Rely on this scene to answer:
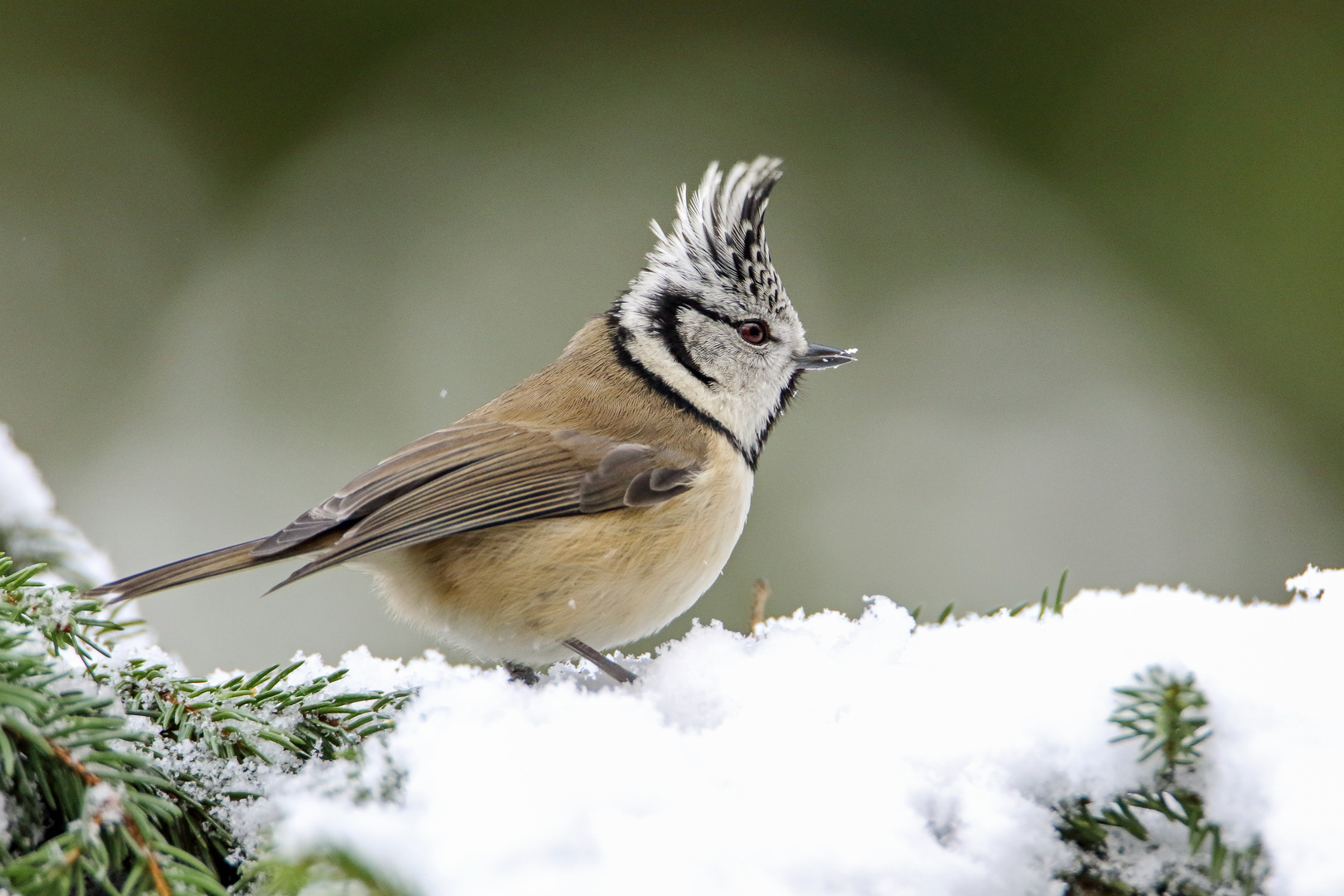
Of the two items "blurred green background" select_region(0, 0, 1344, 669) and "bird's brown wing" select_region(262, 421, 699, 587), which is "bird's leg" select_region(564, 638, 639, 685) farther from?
"blurred green background" select_region(0, 0, 1344, 669)

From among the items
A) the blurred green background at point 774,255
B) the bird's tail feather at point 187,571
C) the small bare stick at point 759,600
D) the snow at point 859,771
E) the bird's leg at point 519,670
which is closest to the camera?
the snow at point 859,771

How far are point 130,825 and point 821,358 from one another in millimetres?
1994

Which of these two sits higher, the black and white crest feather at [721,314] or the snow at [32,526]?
the black and white crest feather at [721,314]

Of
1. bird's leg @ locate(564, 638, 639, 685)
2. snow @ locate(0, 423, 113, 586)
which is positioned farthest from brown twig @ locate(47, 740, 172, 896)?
snow @ locate(0, 423, 113, 586)

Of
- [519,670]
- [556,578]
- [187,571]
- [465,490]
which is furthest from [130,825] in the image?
[519,670]

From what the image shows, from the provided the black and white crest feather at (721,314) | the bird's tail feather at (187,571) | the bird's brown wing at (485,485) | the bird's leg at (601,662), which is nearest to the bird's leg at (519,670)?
the bird's leg at (601,662)

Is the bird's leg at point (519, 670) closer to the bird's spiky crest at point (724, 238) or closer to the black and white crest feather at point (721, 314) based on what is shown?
the black and white crest feather at point (721, 314)

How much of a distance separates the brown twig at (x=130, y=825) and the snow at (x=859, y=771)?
0.36ft

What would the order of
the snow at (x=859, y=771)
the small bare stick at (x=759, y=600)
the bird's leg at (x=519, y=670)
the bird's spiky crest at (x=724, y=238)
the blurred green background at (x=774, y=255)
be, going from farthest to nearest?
the blurred green background at (x=774, y=255) → the bird's spiky crest at (x=724, y=238) → the bird's leg at (x=519, y=670) → the small bare stick at (x=759, y=600) → the snow at (x=859, y=771)

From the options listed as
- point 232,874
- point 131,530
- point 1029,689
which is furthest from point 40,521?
point 131,530

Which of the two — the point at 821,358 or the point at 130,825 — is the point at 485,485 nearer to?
the point at 821,358

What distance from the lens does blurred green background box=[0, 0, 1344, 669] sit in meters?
3.51

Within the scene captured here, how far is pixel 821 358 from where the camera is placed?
8.47ft

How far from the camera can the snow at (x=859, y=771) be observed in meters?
0.82
